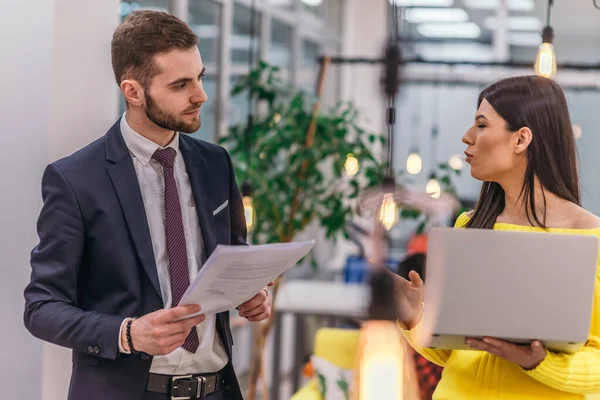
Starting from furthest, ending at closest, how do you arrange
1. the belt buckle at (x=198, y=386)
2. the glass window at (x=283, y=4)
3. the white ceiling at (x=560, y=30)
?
1. the white ceiling at (x=560, y=30)
2. the glass window at (x=283, y=4)
3. the belt buckle at (x=198, y=386)

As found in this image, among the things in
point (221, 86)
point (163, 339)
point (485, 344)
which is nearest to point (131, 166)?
point (163, 339)

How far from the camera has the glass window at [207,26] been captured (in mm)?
6043

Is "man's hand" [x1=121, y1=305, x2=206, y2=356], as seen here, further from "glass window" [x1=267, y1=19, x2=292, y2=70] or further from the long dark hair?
"glass window" [x1=267, y1=19, x2=292, y2=70]

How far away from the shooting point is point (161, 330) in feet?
5.53

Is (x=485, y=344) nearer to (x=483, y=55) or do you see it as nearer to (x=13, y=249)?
(x=13, y=249)

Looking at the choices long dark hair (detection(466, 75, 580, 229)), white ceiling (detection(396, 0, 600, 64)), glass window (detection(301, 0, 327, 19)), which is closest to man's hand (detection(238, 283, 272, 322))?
long dark hair (detection(466, 75, 580, 229))

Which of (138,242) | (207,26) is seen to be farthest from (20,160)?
(207,26)

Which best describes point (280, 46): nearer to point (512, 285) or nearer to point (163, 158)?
point (163, 158)

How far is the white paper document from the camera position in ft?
5.24

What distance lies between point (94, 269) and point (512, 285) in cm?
91

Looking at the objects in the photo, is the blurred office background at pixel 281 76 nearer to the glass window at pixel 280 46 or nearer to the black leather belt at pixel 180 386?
the glass window at pixel 280 46

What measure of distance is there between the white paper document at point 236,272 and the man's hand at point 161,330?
30mm

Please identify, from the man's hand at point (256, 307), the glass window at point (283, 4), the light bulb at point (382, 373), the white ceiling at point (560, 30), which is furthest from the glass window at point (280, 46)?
the light bulb at point (382, 373)

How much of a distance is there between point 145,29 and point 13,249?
2.94ft
